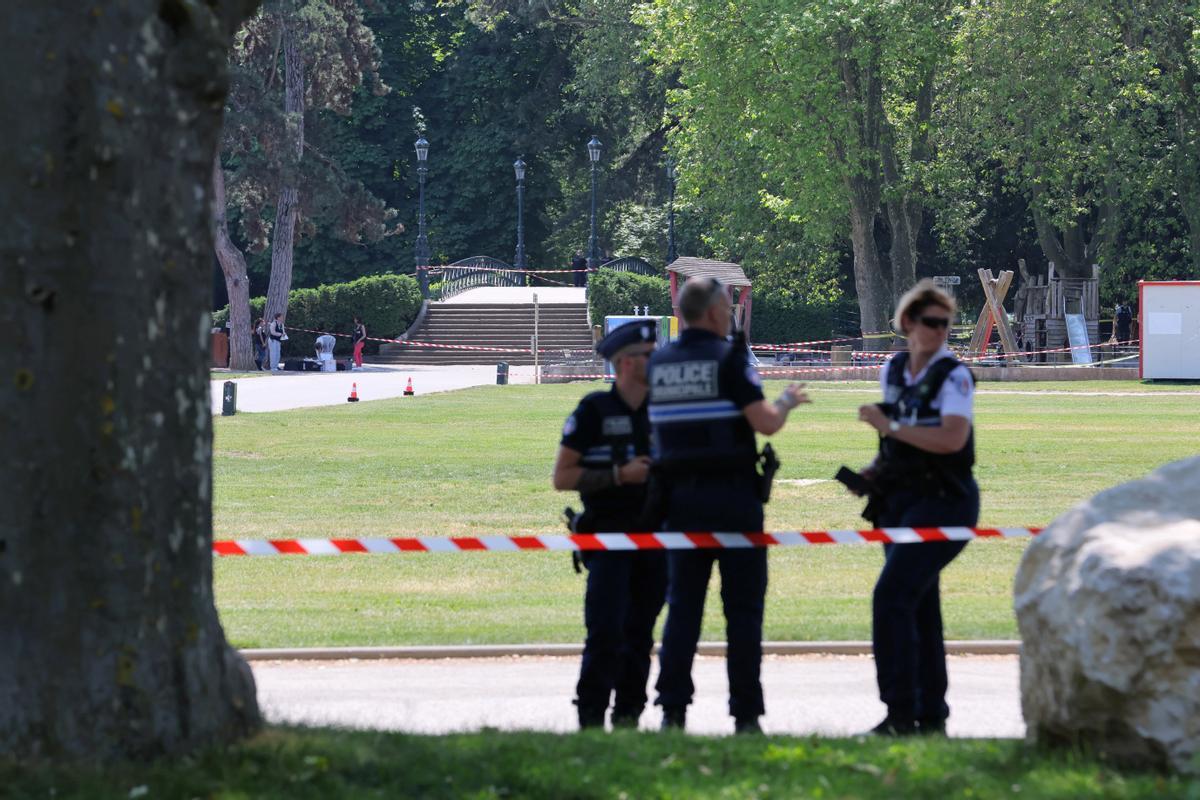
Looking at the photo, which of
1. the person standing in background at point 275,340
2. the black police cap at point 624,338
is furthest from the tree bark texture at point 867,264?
the black police cap at point 624,338

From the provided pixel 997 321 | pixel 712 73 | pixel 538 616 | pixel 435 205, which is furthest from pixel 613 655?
pixel 435 205

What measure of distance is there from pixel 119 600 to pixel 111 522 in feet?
0.75

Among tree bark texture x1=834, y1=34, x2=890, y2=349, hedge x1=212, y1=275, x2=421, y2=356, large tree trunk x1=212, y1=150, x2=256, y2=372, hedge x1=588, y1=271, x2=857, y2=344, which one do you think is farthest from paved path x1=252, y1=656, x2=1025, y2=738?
hedge x1=588, y1=271, x2=857, y2=344

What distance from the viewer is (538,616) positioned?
Result: 34.7 feet

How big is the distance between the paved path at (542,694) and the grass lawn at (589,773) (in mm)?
865

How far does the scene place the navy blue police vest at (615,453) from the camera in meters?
6.95

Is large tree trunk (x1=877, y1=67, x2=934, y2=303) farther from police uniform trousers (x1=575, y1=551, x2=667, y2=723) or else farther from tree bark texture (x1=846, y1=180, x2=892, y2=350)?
police uniform trousers (x1=575, y1=551, x2=667, y2=723)

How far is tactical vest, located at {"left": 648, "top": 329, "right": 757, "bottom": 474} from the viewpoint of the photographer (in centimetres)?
655

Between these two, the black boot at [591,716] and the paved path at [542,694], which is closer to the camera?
the black boot at [591,716]

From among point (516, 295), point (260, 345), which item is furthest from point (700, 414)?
point (516, 295)

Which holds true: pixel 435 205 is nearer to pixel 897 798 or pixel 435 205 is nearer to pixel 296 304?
pixel 296 304

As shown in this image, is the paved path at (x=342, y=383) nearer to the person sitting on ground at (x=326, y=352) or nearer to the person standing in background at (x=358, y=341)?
the person standing in background at (x=358, y=341)

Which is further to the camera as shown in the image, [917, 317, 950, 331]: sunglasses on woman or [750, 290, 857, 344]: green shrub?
[750, 290, 857, 344]: green shrub

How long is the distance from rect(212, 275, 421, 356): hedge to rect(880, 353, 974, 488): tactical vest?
51932 millimetres
